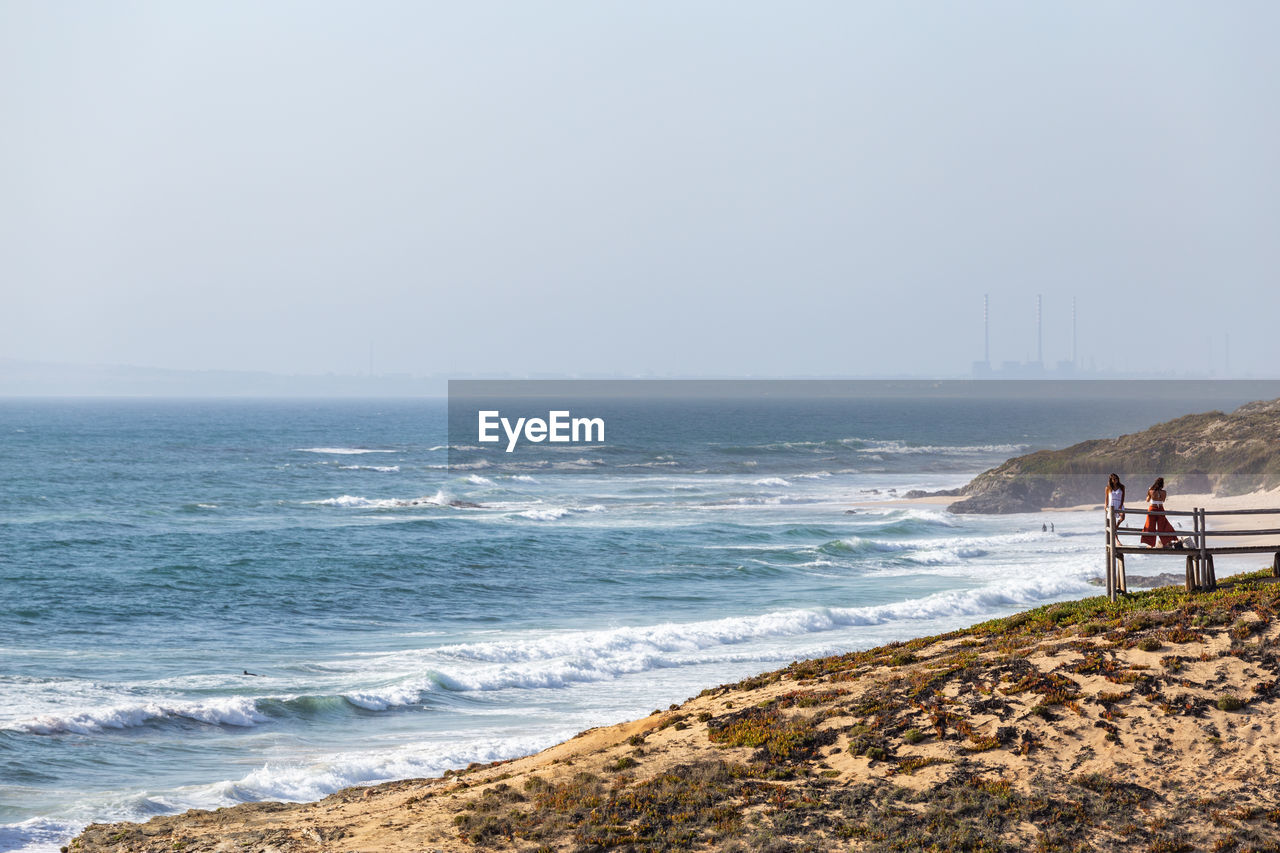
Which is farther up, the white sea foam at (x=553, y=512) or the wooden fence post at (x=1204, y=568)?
the wooden fence post at (x=1204, y=568)

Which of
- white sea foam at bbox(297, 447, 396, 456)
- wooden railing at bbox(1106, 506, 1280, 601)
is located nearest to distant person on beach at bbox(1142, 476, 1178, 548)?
wooden railing at bbox(1106, 506, 1280, 601)

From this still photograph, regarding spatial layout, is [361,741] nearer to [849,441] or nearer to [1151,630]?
[1151,630]

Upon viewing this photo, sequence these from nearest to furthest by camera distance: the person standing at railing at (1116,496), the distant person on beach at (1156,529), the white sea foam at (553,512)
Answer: the distant person on beach at (1156,529) → the person standing at railing at (1116,496) → the white sea foam at (553,512)

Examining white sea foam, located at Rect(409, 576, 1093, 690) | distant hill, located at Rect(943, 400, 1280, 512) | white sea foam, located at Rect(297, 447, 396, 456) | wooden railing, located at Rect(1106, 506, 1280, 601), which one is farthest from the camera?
white sea foam, located at Rect(297, 447, 396, 456)

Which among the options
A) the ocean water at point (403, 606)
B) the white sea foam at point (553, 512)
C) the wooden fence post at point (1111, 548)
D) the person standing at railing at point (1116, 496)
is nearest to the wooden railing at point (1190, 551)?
the wooden fence post at point (1111, 548)

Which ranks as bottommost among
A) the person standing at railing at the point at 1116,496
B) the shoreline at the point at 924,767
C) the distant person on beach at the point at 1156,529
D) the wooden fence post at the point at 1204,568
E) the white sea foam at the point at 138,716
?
the white sea foam at the point at 138,716

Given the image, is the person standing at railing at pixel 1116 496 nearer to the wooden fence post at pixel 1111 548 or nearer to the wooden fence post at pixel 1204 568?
the wooden fence post at pixel 1111 548

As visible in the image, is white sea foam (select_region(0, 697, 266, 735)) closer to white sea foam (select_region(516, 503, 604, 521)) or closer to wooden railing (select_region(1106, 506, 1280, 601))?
wooden railing (select_region(1106, 506, 1280, 601))
